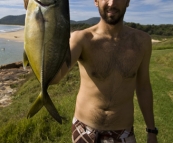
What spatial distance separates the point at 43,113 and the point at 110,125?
4213 mm

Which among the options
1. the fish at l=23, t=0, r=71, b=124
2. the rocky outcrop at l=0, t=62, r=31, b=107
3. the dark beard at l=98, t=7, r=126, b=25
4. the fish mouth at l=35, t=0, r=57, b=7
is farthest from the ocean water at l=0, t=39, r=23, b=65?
the fish mouth at l=35, t=0, r=57, b=7

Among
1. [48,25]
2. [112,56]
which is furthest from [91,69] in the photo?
[48,25]

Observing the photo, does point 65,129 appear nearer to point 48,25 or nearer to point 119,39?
point 119,39

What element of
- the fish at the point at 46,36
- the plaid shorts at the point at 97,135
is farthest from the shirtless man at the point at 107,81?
the fish at the point at 46,36

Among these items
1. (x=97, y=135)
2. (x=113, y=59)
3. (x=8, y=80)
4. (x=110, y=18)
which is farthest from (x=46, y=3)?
(x=8, y=80)

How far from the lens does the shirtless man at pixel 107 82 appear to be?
2.82 metres

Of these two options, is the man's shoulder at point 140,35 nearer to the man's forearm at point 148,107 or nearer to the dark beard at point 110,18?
the dark beard at point 110,18

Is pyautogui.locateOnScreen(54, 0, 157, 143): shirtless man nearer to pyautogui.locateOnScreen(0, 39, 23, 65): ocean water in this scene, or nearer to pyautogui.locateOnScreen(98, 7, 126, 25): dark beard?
pyautogui.locateOnScreen(98, 7, 126, 25): dark beard

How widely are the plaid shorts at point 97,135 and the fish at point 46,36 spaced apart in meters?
1.14

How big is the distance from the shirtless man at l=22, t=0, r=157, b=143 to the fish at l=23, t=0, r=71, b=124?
98 centimetres

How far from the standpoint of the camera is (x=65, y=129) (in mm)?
6180

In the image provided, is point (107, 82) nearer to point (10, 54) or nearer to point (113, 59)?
point (113, 59)

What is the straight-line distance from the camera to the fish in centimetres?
161

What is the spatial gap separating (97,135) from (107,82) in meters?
0.56
